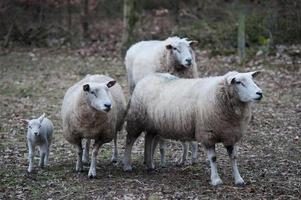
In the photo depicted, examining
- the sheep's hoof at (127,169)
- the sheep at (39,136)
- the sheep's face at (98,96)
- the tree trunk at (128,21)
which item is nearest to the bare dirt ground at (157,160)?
the sheep's hoof at (127,169)

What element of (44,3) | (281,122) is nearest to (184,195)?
(281,122)

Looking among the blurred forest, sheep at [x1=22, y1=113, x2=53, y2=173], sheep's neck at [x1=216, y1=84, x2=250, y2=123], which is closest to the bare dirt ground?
sheep at [x1=22, y1=113, x2=53, y2=173]

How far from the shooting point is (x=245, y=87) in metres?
7.10

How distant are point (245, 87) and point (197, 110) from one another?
72 cm

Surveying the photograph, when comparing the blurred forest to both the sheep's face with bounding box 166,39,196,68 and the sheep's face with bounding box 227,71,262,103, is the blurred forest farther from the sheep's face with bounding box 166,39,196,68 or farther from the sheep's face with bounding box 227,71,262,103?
the sheep's face with bounding box 227,71,262,103

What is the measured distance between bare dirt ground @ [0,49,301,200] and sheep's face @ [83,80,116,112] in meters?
0.95

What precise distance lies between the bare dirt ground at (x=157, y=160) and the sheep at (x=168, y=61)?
3.01 ft

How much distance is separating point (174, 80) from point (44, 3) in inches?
598

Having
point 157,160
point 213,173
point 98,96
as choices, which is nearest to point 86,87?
point 98,96

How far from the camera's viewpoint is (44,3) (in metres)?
22.5

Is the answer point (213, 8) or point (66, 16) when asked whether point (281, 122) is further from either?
point (66, 16)

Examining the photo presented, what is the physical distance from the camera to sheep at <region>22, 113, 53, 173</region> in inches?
323

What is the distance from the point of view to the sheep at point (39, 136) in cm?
820

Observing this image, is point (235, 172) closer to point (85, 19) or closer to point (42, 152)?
point (42, 152)
